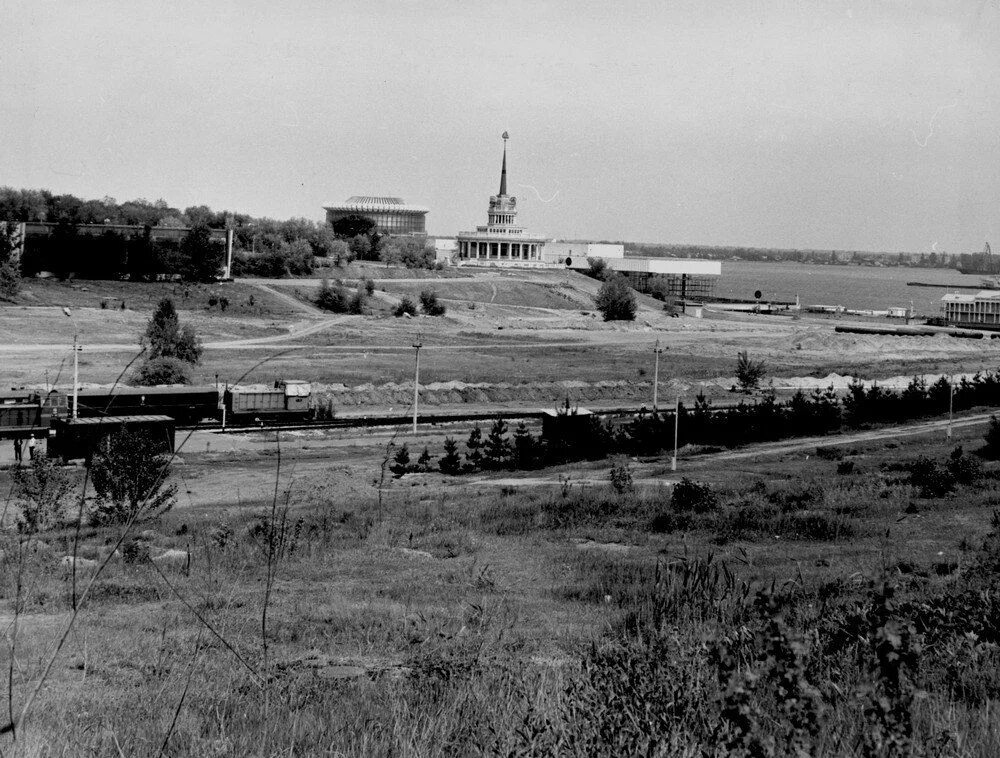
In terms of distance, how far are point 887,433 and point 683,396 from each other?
21.2 metres

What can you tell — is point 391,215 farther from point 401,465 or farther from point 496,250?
point 401,465

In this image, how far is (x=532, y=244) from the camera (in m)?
141

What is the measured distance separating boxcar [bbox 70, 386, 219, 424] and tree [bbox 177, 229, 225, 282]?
154ft

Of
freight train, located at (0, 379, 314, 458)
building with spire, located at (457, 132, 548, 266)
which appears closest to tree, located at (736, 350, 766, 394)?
freight train, located at (0, 379, 314, 458)

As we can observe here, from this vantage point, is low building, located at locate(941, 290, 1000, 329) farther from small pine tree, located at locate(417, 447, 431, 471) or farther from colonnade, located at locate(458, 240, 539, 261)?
small pine tree, located at locate(417, 447, 431, 471)

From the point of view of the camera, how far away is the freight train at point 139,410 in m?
33.1

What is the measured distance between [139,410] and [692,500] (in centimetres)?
2583

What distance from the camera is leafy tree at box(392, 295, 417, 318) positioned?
86.4 m

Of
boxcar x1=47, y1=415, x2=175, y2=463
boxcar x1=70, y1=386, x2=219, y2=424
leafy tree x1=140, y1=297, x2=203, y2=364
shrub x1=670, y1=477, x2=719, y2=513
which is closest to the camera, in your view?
shrub x1=670, y1=477, x2=719, y2=513

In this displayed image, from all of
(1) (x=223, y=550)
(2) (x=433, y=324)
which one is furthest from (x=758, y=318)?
(1) (x=223, y=550)

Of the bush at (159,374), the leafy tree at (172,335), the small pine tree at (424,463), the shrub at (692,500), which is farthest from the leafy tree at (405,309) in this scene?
the shrub at (692,500)

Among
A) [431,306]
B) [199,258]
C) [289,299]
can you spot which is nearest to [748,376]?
[431,306]

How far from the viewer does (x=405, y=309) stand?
284ft

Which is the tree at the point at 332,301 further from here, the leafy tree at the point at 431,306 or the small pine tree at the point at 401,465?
the small pine tree at the point at 401,465
